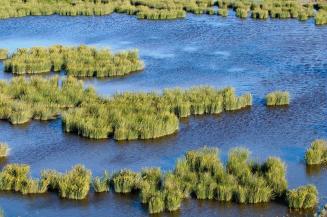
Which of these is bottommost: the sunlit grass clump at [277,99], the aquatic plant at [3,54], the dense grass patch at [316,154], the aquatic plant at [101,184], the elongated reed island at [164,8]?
the aquatic plant at [101,184]

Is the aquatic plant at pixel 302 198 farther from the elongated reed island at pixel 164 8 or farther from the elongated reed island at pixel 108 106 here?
the elongated reed island at pixel 164 8

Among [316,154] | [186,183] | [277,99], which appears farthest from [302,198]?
[277,99]

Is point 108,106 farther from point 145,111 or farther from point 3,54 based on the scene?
point 3,54

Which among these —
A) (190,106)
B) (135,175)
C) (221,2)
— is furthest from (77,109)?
(221,2)

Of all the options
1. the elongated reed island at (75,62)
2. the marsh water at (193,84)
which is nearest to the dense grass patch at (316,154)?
the marsh water at (193,84)

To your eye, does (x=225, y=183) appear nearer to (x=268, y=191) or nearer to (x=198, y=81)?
(x=268, y=191)

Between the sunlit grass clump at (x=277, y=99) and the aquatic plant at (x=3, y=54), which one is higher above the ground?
the aquatic plant at (x=3, y=54)
